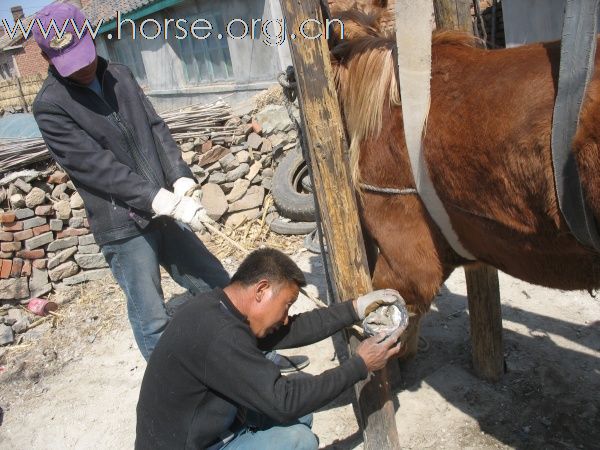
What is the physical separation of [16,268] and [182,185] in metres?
2.90

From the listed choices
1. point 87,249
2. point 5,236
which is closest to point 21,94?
point 5,236

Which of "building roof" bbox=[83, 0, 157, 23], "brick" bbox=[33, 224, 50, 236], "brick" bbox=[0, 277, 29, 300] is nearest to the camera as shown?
"brick" bbox=[0, 277, 29, 300]

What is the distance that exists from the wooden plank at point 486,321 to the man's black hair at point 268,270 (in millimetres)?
1127

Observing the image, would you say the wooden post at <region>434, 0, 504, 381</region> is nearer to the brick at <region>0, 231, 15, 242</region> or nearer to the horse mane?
the horse mane

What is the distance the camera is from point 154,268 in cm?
273

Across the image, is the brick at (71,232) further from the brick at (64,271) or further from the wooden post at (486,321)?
the wooden post at (486,321)

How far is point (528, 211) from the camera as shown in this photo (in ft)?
4.67

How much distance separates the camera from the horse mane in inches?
71.8

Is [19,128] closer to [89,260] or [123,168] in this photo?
[89,260]

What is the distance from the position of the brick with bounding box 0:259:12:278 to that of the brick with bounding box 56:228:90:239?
506 millimetres

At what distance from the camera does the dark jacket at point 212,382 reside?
166 cm

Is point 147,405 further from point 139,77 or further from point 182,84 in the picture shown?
point 139,77

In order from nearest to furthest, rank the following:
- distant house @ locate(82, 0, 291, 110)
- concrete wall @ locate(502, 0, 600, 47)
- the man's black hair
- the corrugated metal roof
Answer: the man's black hair < concrete wall @ locate(502, 0, 600, 47) < the corrugated metal roof < distant house @ locate(82, 0, 291, 110)

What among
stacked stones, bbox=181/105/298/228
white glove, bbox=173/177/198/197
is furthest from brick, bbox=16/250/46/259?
white glove, bbox=173/177/198/197
